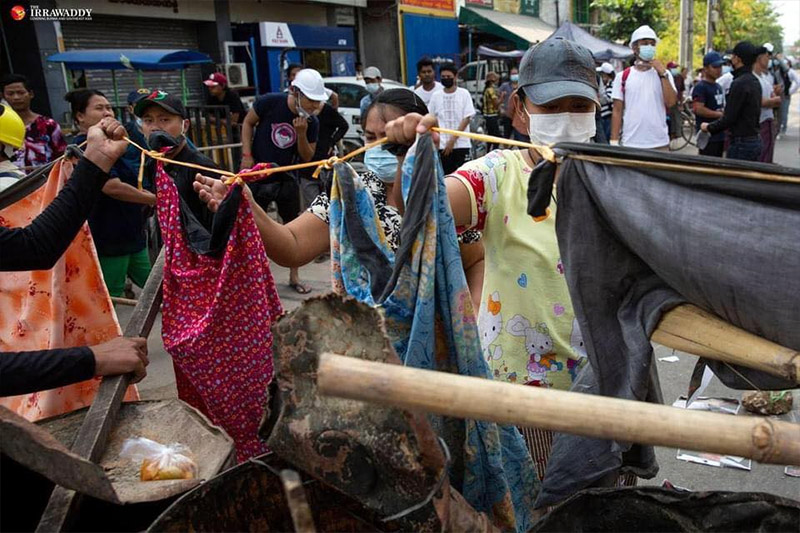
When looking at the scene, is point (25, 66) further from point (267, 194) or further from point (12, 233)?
point (12, 233)

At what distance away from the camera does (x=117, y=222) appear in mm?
4273

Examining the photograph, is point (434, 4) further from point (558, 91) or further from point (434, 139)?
point (434, 139)

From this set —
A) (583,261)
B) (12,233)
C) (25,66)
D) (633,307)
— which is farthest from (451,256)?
(25,66)

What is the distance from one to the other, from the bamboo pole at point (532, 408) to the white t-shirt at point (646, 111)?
6.17 metres

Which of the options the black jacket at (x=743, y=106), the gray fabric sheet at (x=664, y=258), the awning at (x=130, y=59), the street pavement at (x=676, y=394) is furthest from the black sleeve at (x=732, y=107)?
the awning at (x=130, y=59)

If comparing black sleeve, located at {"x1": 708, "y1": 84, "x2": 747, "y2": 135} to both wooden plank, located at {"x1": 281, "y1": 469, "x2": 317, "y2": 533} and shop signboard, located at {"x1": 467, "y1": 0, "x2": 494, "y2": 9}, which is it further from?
shop signboard, located at {"x1": 467, "y1": 0, "x2": 494, "y2": 9}

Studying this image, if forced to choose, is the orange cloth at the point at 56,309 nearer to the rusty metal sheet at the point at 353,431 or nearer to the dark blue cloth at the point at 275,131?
the rusty metal sheet at the point at 353,431

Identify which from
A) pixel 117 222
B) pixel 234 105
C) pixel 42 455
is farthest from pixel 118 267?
pixel 234 105

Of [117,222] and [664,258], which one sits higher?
[664,258]

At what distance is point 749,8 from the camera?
4362cm

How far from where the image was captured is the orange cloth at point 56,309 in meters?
2.36

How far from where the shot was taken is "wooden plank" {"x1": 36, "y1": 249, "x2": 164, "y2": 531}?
1.46 metres

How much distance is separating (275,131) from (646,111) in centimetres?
362

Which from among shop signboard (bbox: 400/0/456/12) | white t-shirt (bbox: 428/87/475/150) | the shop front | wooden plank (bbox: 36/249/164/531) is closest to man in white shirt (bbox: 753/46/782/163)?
white t-shirt (bbox: 428/87/475/150)
